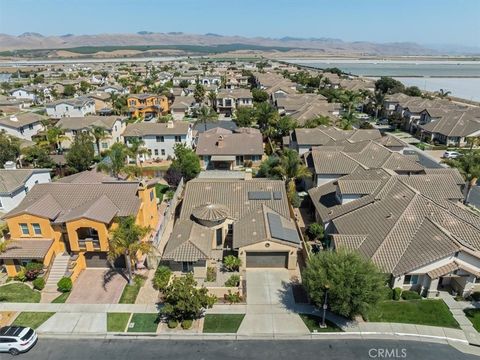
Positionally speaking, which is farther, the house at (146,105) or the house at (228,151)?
the house at (146,105)

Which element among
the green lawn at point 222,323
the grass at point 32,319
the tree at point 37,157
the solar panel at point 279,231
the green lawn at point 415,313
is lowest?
the grass at point 32,319

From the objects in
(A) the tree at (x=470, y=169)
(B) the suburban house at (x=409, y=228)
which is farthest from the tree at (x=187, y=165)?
(A) the tree at (x=470, y=169)

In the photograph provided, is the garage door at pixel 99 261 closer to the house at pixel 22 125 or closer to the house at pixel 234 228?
the house at pixel 234 228

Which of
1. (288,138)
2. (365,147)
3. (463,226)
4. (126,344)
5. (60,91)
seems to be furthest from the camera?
(60,91)

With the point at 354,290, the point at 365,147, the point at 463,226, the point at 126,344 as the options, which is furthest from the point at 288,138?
the point at 126,344

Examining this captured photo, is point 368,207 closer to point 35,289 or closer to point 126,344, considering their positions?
point 126,344

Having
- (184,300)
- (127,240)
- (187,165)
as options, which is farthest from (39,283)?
(187,165)

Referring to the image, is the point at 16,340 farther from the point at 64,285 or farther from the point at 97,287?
the point at 97,287
